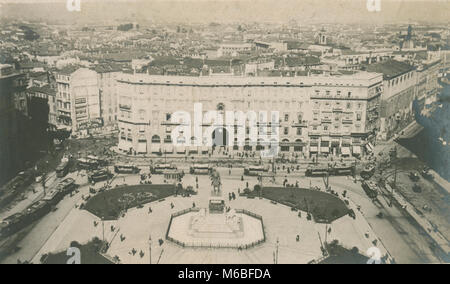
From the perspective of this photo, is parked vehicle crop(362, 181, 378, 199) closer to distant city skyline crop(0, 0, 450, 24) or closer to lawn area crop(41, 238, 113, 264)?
distant city skyline crop(0, 0, 450, 24)

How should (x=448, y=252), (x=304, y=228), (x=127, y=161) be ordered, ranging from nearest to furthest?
(x=448, y=252), (x=304, y=228), (x=127, y=161)

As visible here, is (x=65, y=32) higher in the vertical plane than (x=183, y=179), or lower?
higher

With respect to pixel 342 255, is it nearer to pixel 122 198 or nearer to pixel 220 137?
pixel 122 198

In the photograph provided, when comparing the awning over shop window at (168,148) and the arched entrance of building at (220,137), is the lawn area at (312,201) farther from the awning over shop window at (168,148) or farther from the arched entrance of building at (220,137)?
the awning over shop window at (168,148)

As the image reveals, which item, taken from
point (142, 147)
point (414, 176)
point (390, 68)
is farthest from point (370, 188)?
point (142, 147)

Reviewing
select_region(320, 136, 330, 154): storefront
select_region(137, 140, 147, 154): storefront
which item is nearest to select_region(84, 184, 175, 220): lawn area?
select_region(137, 140, 147, 154): storefront
